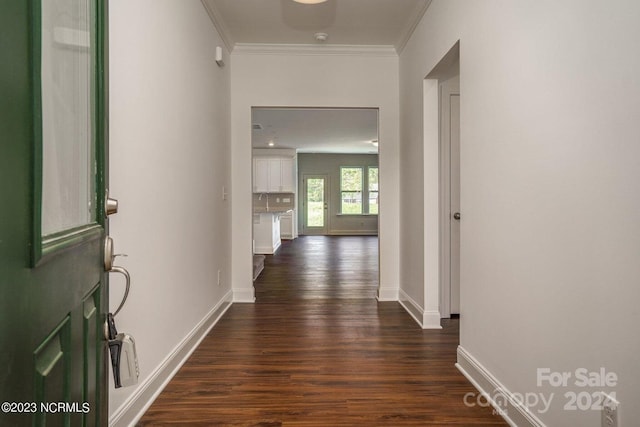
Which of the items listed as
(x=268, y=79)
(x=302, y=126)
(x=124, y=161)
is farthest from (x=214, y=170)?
(x=302, y=126)

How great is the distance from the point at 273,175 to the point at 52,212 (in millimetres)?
9561

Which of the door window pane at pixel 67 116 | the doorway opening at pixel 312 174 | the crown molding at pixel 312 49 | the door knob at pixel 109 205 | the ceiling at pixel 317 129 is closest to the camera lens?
the door window pane at pixel 67 116

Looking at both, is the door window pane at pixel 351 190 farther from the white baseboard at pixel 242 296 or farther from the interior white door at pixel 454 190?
the interior white door at pixel 454 190

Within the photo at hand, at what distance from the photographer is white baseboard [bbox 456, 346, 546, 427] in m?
1.63

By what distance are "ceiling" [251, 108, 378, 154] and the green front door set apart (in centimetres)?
424

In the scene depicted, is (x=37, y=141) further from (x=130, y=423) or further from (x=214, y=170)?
(x=214, y=170)

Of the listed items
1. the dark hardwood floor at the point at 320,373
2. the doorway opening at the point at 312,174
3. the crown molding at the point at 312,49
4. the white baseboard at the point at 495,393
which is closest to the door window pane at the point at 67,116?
the dark hardwood floor at the point at 320,373

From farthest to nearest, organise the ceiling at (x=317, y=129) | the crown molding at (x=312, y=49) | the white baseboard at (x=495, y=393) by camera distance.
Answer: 1. the ceiling at (x=317, y=129)
2. the crown molding at (x=312, y=49)
3. the white baseboard at (x=495, y=393)

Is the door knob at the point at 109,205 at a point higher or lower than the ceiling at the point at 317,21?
lower

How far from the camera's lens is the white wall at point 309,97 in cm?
388

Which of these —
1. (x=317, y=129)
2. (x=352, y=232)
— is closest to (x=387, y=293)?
(x=317, y=129)

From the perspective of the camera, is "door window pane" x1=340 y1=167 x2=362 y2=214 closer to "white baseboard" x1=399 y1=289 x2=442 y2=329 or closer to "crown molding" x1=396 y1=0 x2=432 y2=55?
"crown molding" x1=396 y1=0 x2=432 y2=55

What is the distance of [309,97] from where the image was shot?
3.90 metres

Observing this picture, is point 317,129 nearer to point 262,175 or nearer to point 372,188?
point 262,175
